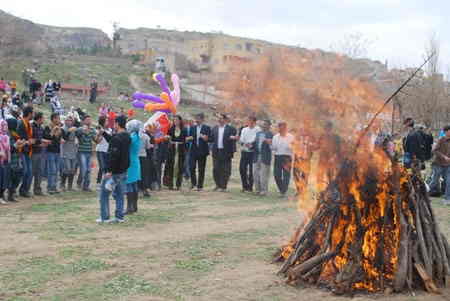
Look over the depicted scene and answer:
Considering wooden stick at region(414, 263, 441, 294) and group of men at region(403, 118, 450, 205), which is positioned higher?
group of men at region(403, 118, 450, 205)

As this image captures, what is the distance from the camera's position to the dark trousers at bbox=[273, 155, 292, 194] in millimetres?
16188

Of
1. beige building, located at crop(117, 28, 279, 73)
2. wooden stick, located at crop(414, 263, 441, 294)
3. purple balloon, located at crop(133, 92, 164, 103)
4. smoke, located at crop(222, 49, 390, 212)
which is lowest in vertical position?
wooden stick, located at crop(414, 263, 441, 294)

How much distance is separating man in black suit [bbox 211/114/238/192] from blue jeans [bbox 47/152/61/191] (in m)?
4.51

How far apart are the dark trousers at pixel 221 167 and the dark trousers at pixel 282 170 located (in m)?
1.58

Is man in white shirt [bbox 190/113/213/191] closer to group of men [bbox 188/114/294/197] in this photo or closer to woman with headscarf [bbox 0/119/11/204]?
group of men [bbox 188/114/294/197]

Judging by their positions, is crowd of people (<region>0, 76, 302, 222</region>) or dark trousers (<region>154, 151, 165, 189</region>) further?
dark trousers (<region>154, 151, 165, 189</region>)

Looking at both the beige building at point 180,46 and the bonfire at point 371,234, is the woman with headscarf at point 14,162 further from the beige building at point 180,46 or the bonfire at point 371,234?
the beige building at point 180,46

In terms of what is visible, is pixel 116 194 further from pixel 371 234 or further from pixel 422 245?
pixel 422 245

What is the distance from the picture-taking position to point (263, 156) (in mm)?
16547

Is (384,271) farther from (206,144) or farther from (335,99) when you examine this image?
(206,144)

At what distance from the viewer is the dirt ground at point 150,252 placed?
22.8 feet

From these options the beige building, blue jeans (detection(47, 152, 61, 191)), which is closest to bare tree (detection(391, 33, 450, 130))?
the beige building

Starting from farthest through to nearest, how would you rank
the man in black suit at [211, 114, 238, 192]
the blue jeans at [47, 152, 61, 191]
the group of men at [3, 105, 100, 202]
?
the man in black suit at [211, 114, 238, 192], the blue jeans at [47, 152, 61, 191], the group of men at [3, 105, 100, 202]

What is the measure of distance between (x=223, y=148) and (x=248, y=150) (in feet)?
2.47
